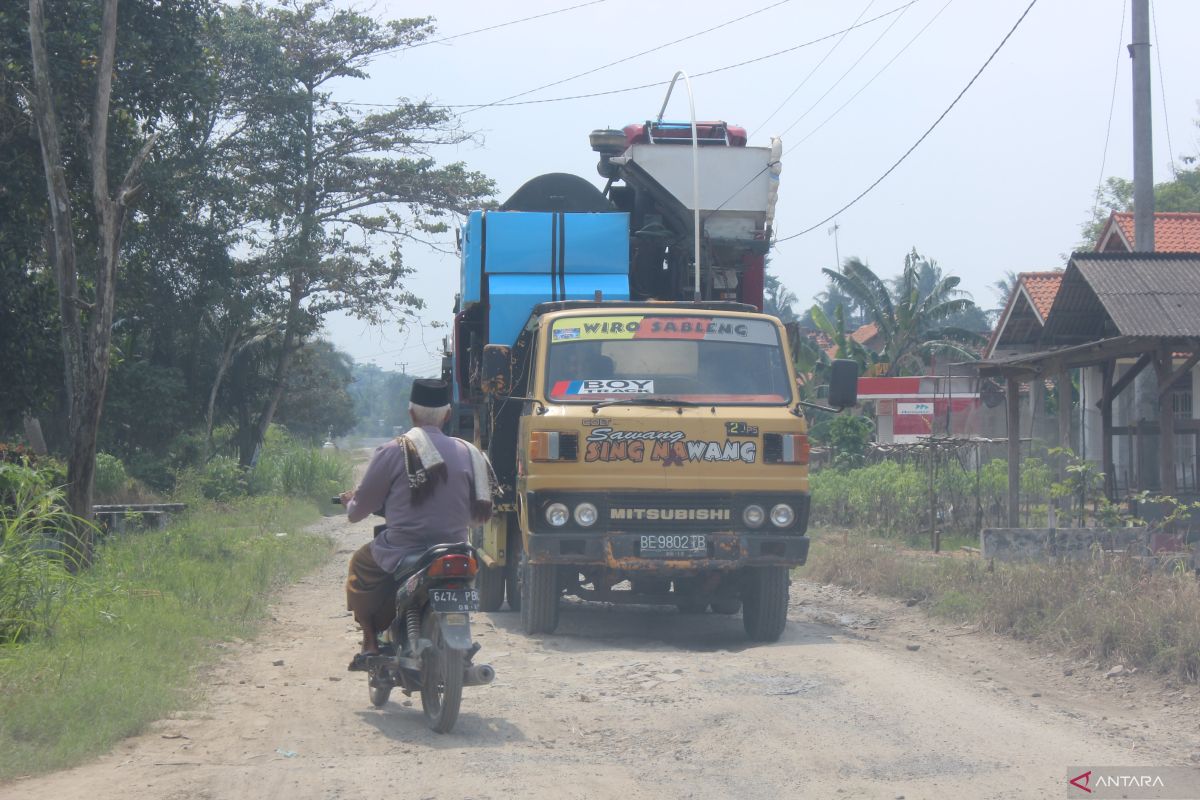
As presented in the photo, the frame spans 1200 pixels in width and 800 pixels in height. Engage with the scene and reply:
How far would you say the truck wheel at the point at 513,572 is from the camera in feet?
31.1

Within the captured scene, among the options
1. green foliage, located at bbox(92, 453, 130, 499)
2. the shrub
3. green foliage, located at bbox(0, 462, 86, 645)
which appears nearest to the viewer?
green foliage, located at bbox(0, 462, 86, 645)

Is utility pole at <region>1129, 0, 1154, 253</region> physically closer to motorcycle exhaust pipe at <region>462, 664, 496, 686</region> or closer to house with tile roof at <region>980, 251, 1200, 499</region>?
house with tile roof at <region>980, 251, 1200, 499</region>

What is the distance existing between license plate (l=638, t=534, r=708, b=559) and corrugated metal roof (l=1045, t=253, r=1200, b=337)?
19.5 ft

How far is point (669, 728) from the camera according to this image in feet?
19.3

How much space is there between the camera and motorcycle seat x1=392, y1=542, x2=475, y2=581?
576cm

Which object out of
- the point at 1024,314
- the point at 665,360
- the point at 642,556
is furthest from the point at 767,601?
the point at 1024,314

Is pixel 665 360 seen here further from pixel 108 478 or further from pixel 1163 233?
pixel 1163 233

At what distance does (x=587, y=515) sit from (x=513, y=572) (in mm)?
2132

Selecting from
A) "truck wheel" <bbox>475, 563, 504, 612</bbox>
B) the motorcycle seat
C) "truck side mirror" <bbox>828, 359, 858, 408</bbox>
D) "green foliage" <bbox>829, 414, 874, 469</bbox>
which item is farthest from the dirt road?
"green foliage" <bbox>829, 414, 874, 469</bbox>

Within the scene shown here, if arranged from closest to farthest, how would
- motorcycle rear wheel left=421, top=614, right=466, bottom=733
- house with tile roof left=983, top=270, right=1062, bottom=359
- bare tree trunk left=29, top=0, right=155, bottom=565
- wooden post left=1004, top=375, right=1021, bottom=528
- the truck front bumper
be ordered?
motorcycle rear wheel left=421, top=614, right=466, bottom=733
the truck front bumper
bare tree trunk left=29, top=0, right=155, bottom=565
wooden post left=1004, top=375, right=1021, bottom=528
house with tile roof left=983, top=270, right=1062, bottom=359

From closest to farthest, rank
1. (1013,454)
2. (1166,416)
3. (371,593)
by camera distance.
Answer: (371,593), (1166,416), (1013,454)

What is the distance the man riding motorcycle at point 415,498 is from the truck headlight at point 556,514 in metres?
1.85

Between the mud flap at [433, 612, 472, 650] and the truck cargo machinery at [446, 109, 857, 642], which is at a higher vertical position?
the truck cargo machinery at [446, 109, 857, 642]

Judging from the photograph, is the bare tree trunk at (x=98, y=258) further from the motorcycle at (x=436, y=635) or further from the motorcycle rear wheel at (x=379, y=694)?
the motorcycle at (x=436, y=635)
